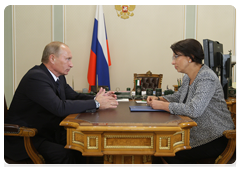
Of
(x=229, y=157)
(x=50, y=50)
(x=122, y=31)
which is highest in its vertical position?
(x=122, y=31)

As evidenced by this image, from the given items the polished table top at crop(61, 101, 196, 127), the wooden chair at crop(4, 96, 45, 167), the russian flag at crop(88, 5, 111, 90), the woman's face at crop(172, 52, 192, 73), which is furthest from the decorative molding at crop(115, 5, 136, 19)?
the wooden chair at crop(4, 96, 45, 167)

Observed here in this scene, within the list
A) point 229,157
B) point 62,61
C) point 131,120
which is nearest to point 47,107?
point 62,61

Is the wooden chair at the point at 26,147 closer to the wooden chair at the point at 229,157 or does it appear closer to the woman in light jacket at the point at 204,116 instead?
the woman in light jacket at the point at 204,116

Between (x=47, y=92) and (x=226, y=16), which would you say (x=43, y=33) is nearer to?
(x=47, y=92)

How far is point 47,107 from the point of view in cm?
129

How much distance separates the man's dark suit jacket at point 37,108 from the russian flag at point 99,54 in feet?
8.72

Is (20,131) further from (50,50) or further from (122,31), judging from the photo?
(122,31)

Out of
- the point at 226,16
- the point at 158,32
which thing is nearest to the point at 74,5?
the point at 158,32

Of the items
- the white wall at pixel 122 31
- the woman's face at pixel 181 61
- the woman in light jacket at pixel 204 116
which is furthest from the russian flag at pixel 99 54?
the woman in light jacket at pixel 204 116

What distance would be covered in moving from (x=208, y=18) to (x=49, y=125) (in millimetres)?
4496

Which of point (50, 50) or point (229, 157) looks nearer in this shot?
point (229, 157)

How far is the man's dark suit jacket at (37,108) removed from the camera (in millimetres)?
1283

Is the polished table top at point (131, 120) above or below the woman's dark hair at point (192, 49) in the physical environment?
below

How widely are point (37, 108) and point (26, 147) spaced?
0.31 metres
